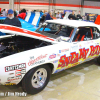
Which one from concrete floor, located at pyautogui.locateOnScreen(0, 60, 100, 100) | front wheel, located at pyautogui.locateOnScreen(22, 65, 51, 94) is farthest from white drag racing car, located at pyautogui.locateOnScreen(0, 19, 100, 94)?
concrete floor, located at pyautogui.locateOnScreen(0, 60, 100, 100)

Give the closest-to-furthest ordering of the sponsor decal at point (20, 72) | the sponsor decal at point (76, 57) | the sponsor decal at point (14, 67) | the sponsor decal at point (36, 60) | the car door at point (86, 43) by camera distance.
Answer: the sponsor decal at point (14, 67)
the sponsor decal at point (20, 72)
the sponsor decal at point (36, 60)
the sponsor decal at point (76, 57)
the car door at point (86, 43)

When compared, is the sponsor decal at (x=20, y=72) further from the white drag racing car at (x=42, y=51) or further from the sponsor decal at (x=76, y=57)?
the sponsor decal at (x=76, y=57)

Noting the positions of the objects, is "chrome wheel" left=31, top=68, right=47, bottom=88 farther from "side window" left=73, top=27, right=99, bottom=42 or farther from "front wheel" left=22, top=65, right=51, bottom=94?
"side window" left=73, top=27, right=99, bottom=42

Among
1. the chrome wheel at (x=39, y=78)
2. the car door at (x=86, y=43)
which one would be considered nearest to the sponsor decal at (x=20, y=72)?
the chrome wheel at (x=39, y=78)

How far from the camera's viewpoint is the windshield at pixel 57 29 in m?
3.82

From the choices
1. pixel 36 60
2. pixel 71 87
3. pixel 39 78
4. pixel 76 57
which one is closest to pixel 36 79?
pixel 39 78

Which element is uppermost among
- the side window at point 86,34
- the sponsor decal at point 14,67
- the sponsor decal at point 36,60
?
the side window at point 86,34

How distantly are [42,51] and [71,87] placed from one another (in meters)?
1.28

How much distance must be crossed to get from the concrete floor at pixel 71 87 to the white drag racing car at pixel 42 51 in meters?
0.25

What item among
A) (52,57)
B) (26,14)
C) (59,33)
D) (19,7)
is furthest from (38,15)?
(19,7)

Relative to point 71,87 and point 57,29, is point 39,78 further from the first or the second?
point 57,29

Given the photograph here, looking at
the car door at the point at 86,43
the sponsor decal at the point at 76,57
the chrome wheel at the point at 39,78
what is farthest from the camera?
the car door at the point at 86,43

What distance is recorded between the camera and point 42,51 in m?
2.91

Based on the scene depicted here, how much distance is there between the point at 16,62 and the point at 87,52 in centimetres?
218
